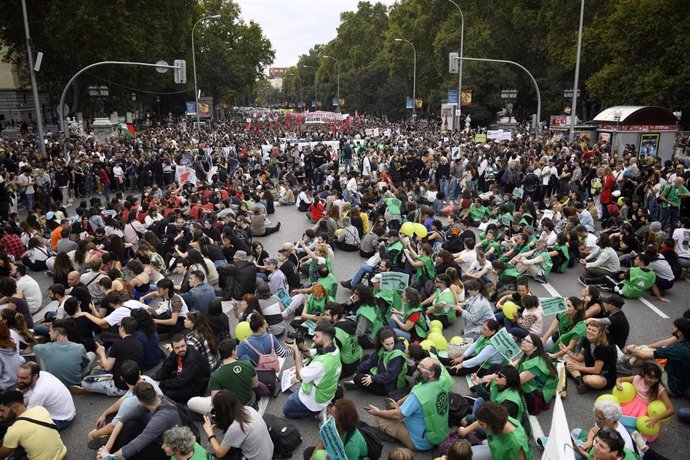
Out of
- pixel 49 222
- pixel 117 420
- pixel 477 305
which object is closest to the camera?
pixel 117 420

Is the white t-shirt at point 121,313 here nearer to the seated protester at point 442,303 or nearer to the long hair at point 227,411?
the long hair at point 227,411

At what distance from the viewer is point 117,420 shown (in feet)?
18.1

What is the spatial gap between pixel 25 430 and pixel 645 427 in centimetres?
611

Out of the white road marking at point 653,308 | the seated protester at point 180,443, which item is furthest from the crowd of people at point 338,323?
the white road marking at point 653,308

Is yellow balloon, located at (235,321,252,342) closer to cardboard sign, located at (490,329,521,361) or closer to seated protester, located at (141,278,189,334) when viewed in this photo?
seated protester, located at (141,278,189,334)

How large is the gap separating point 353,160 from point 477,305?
69.3ft

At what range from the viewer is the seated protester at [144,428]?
17.1 ft

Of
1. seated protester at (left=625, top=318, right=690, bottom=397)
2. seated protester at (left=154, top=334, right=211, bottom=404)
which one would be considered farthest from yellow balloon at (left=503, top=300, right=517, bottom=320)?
seated protester at (left=154, top=334, right=211, bottom=404)

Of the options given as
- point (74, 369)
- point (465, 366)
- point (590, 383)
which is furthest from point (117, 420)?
point (590, 383)

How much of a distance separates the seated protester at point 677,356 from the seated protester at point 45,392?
267 inches

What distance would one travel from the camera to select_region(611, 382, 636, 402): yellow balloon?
19.9 ft

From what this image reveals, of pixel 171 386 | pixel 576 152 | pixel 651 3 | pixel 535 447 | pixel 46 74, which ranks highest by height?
pixel 651 3

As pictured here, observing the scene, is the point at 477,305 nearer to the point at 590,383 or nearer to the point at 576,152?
the point at 590,383

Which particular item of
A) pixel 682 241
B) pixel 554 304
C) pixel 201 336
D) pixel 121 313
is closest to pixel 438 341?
pixel 554 304
